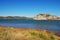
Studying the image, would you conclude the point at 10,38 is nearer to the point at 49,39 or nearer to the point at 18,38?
the point at 18,38

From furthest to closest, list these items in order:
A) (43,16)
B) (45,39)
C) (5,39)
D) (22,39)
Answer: (43,16), (45,39), (22,39), (5,39)

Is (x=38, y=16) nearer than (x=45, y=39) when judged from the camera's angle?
No

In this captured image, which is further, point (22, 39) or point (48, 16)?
point (48, 16)

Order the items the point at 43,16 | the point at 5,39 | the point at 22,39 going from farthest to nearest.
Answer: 1. the point at 43,16
2. the point at 22,39
3. the point at 5,39

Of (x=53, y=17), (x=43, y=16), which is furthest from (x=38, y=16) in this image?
(x=53, y=17)

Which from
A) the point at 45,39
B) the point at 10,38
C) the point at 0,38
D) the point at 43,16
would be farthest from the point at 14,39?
the point at 43,16

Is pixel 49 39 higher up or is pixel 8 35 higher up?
pixel 8 35

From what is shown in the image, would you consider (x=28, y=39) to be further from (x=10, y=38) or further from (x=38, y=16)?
(x=38, y=16)

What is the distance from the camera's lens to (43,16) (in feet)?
585

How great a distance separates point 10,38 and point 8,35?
1.22 ft

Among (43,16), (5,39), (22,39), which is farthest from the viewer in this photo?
(43,16)

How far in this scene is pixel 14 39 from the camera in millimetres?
8117

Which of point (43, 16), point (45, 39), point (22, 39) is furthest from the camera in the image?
point (43, 16)

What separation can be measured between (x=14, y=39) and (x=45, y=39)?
3509 mm
